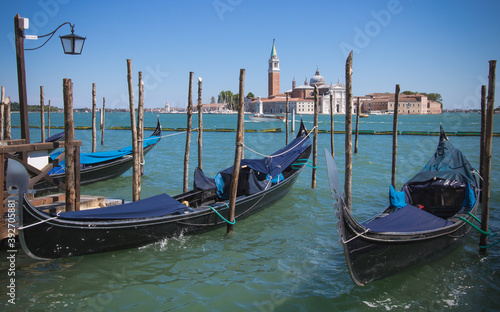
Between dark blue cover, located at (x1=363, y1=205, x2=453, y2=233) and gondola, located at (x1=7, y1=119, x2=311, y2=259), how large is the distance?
193 centimetres

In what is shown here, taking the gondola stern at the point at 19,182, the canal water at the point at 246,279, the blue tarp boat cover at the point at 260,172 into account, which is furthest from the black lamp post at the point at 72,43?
the blue tarp boat cover at the point at 260,172

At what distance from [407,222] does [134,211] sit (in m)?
2.86

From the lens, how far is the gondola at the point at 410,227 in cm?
335

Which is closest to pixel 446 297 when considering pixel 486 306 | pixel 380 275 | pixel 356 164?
pixel 486 306

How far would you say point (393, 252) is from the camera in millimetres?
3668

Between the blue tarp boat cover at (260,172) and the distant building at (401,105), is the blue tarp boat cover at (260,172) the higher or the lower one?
the lower one

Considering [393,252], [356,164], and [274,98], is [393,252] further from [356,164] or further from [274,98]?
[274,98]

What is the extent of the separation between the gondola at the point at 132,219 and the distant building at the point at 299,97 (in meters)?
72.1

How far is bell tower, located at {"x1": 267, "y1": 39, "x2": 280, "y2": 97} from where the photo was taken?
3472 inches

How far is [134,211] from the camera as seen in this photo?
444cm

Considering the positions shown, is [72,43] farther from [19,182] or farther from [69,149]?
[19,182]

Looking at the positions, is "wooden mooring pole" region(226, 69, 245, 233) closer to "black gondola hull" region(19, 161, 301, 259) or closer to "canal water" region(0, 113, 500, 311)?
"black gondola hull" region(19, 161, 301, 259)

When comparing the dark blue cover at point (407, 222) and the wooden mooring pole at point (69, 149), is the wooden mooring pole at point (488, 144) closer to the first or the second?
the dark blue cover at point (407, 222)

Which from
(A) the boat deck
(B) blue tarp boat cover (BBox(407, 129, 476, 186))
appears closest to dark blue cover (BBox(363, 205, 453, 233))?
(B) blue tarp boat cover (BBox(407, 129, 476, 186))
